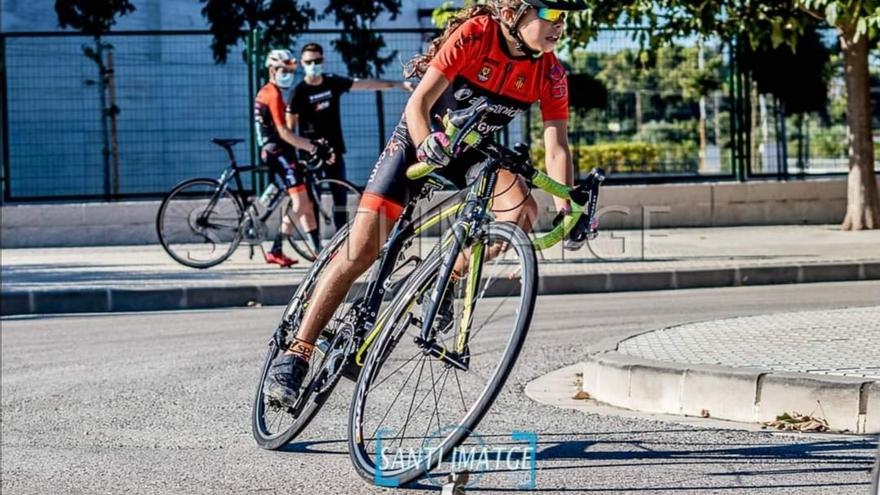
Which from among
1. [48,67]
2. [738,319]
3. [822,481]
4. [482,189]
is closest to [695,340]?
[738,319]

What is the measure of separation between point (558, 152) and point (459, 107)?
0.40 m

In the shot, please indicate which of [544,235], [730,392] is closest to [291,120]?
[730,392]

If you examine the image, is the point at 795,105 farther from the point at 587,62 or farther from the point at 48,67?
the point at 48,67

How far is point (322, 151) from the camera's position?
47.2ft

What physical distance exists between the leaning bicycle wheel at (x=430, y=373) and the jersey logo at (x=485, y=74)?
704 mm

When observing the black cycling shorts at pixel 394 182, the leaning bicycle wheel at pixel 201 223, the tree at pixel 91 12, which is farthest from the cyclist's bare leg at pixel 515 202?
the tree at pixel 91 12

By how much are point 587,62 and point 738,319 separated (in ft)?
31.8

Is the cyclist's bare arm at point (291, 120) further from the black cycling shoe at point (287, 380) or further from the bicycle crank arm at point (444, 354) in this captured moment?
the bicycle crank arm at point (444, 354)

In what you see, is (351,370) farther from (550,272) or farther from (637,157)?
(637,157)

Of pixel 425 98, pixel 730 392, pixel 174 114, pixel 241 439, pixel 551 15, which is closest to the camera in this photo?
pixel 551 15

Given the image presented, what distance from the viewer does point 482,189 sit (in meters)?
5.12

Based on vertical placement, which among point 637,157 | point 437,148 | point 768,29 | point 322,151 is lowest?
point 637,157

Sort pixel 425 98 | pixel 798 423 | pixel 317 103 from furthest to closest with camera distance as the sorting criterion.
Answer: pixel 317 103, pixel 798 423, pixel 425 98

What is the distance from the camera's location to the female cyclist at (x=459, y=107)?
5.36 m
